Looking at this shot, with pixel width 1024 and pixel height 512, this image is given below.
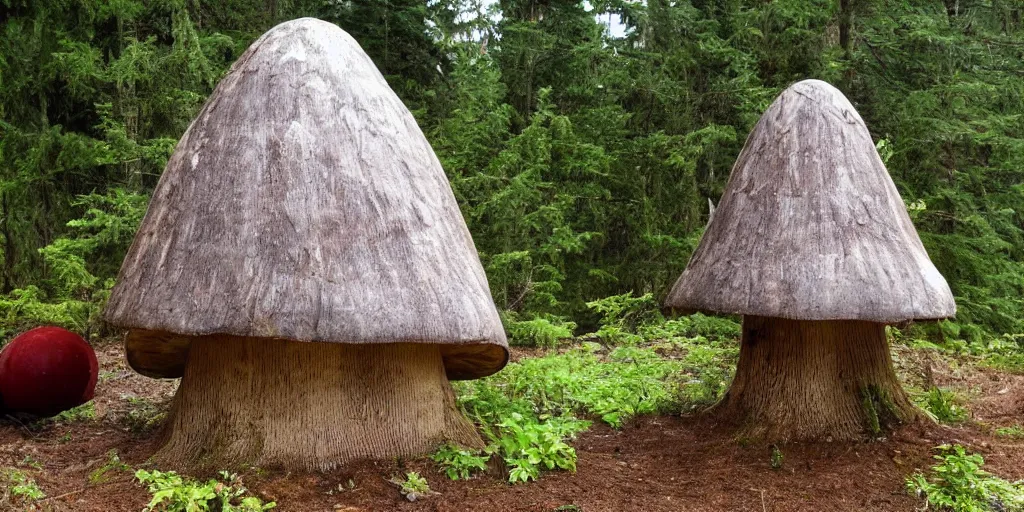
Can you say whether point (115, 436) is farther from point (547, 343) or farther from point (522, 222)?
point (522, 222)

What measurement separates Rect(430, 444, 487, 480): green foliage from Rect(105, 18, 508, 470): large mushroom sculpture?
0.14m

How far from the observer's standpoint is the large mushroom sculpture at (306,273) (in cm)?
362

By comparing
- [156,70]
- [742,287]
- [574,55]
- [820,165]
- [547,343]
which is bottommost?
[547,343]

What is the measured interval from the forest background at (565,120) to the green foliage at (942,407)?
382 centimetres

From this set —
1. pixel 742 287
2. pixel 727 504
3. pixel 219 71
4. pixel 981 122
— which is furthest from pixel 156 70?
pixel 981 122

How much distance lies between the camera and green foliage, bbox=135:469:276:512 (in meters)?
3.28

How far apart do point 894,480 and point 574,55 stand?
380 inches

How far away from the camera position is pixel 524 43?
12.8 meters

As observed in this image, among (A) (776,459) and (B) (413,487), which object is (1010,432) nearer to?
(A) (776,459)

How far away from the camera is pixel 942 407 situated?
566 cm

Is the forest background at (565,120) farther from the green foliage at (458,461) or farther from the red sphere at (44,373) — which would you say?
the green foliage at (458,461)

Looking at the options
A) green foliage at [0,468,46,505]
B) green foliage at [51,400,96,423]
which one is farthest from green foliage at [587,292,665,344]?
green foliage at [0,468,46,505]

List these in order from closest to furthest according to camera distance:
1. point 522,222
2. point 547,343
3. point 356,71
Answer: point 356,71 < point 547,343 < point 522,222

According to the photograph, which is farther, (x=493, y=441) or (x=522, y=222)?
(x=522, y=222)
